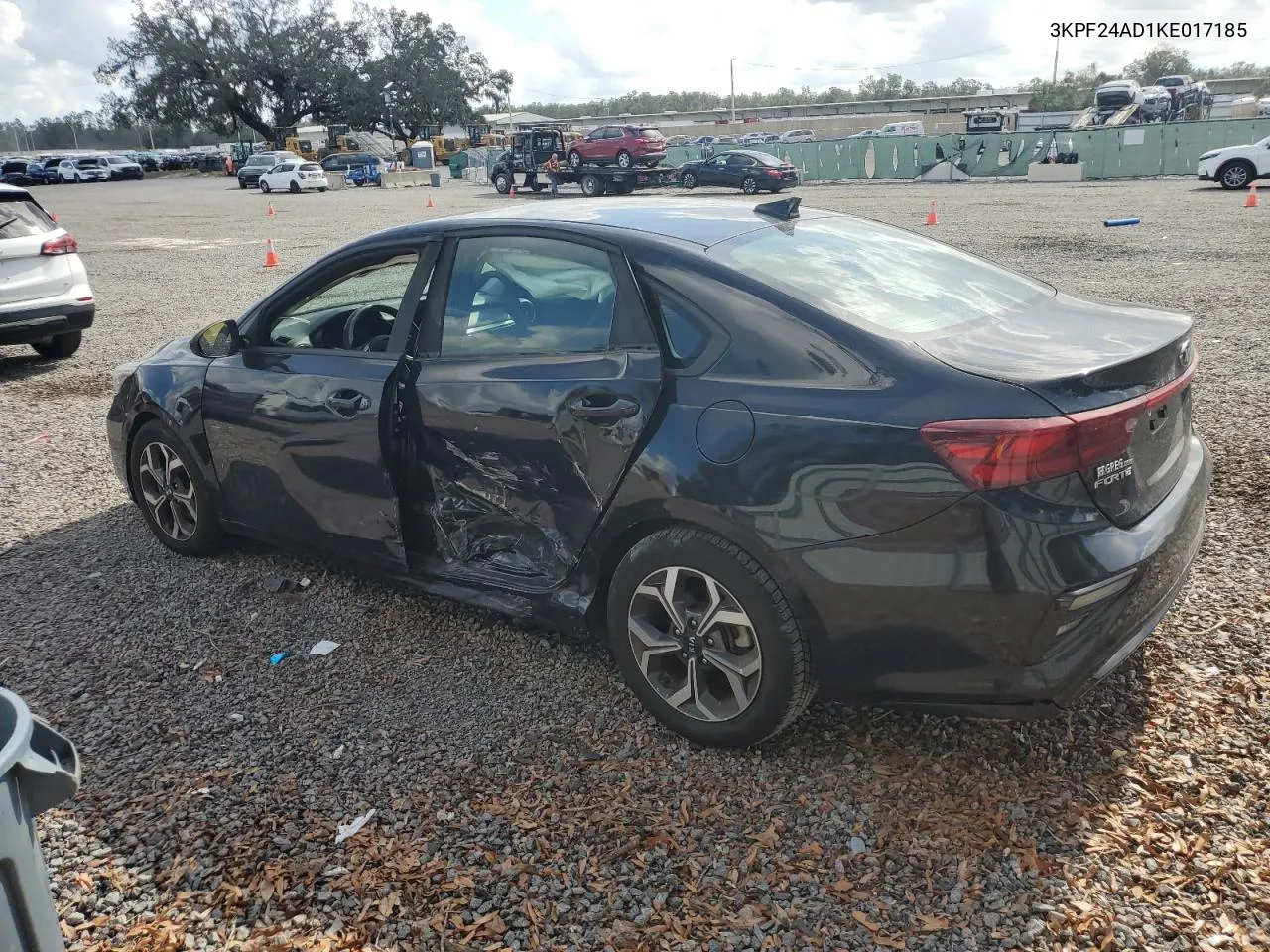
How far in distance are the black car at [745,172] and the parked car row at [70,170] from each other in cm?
4326

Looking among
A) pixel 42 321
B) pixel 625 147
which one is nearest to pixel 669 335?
pixel 42 321

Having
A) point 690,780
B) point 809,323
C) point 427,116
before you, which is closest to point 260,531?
point 690,780

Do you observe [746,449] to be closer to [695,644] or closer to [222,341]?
[695,644]

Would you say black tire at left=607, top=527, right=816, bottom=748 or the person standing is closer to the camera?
black tire at left=607, top=527, right=816, bottom=748

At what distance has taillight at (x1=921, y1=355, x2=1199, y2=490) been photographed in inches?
99.1

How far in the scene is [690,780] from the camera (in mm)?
3062

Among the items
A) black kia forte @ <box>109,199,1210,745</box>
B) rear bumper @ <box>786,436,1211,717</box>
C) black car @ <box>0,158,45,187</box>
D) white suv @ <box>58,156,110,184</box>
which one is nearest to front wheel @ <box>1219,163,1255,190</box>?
black kia forte @ <box>109,199,1210,745</box>

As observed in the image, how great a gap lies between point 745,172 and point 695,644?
2921 cm

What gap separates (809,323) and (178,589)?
3.22 m

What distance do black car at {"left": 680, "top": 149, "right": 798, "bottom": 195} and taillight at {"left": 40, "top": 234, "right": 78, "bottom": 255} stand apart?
74.2 feet

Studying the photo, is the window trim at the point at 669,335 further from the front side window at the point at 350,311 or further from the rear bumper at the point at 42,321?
the rear bumper at the point at 42,321

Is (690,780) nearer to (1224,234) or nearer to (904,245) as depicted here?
(904,245)

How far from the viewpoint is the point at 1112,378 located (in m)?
2.70

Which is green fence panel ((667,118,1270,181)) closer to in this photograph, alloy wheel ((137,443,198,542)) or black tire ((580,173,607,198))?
black tire ((580,173,607,198))
